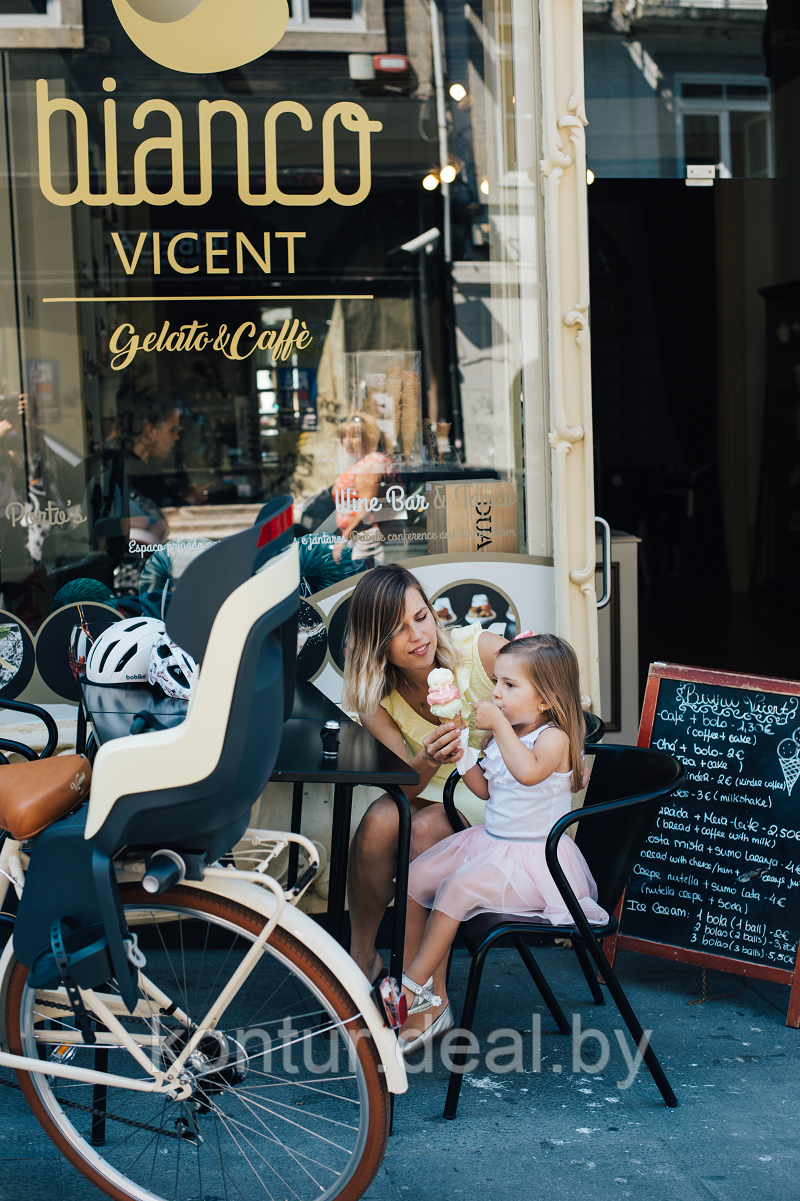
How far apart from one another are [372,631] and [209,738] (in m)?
1.11

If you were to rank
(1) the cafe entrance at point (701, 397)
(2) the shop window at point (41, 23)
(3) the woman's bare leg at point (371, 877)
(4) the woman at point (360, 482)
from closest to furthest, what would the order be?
1. (3) the woman's bare leg at point (371, 877)
2. (2) the shop window at point (41, 23)
3. (4) the woman at point (360, 482)
4. (1) the cafe entrance at point (701, 397)

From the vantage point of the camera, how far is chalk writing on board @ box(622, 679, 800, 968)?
2898 mm

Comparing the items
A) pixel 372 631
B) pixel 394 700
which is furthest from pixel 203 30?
pixel 394 700

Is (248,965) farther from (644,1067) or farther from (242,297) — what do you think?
(242,297)

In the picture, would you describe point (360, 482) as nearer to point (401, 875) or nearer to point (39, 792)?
point (401, 875)

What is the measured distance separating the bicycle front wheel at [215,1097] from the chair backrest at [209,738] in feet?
0.61

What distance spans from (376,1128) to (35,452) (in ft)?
8.35

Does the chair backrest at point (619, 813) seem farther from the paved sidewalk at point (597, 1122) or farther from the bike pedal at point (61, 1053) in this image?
the bike pedal at point (61, 1053)

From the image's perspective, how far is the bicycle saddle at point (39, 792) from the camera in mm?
2004

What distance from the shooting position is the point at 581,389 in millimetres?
3494

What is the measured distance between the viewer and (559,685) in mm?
2633

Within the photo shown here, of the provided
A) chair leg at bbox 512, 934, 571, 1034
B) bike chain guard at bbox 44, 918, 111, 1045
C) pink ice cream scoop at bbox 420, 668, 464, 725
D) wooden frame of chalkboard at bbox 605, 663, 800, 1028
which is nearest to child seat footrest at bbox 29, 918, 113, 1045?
bike chain guard at bbox 44, 918, 111, 1045

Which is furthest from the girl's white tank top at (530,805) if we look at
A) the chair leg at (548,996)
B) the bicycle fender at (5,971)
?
the bicycle fender at (5,971)

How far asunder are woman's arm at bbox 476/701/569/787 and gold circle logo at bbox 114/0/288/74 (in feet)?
8.04
